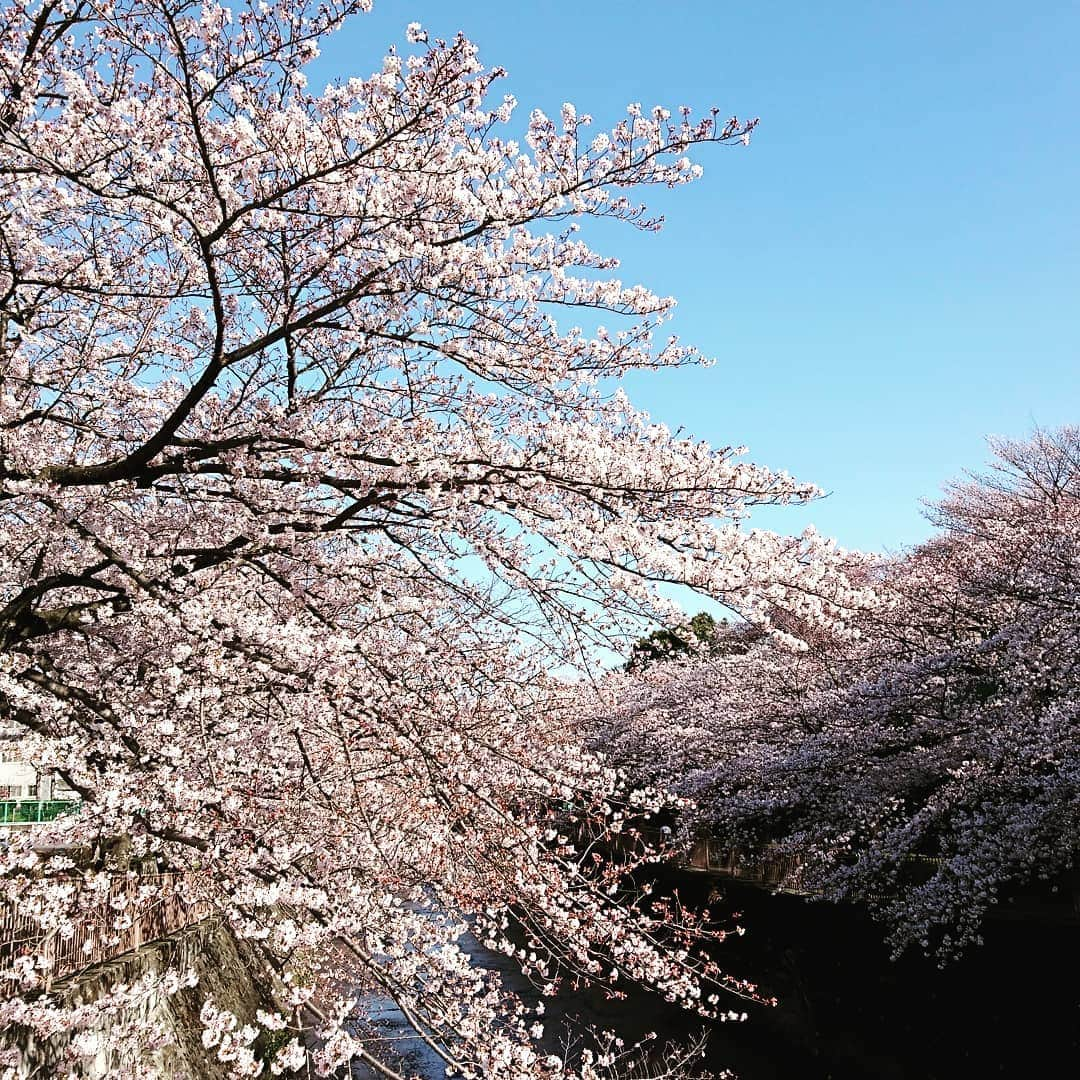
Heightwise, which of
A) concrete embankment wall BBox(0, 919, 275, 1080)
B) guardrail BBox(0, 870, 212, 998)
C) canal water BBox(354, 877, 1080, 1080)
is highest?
guardrail BBox(0, 870, 212, 998)

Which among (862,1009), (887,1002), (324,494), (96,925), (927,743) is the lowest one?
(862,1009)

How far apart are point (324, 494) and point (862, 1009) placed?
1097 cm

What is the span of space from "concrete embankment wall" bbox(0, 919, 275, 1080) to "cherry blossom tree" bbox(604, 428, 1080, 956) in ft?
18.3

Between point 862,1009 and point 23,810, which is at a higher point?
point 23,810

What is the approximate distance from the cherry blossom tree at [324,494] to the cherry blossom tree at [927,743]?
2.63 meters

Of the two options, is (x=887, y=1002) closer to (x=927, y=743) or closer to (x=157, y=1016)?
(x=927, y=743)

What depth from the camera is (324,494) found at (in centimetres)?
557

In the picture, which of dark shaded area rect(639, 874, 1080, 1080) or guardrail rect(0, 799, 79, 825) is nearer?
dark shaded area rect(639, 874, 1080, 1080)

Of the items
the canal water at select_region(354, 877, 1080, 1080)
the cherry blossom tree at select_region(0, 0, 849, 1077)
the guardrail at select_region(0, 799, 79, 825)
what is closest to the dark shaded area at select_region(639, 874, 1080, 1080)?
the canal water at select_region(354, 877, 1080, 1080)

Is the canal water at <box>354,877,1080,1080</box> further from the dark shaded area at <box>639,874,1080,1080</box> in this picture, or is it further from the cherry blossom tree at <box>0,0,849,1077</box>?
the cherry blossom tree at <box>0,0,849,1077</box>

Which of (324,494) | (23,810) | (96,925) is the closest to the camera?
(324,494)

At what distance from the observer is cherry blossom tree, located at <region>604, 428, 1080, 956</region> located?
32.1 feet

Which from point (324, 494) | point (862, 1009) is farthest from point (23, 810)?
point (324, 494)

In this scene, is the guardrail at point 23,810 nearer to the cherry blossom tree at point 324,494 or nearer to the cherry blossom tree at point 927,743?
the cherry blossom tree at point 927,743
